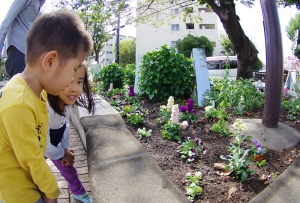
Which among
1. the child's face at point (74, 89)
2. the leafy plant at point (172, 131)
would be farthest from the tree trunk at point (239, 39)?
the child's face at point (74, 89)

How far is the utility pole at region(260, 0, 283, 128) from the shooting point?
2742mm

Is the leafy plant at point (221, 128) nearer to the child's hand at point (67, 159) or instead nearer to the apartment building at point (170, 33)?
the child's hand at point (67, 159)

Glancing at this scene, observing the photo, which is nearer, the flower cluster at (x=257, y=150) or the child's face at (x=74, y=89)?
the child's face at (x=74, y=89)

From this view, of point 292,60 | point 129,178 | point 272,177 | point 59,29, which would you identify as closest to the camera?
point 59,29

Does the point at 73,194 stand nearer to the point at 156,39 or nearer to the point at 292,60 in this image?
the point at 292,60

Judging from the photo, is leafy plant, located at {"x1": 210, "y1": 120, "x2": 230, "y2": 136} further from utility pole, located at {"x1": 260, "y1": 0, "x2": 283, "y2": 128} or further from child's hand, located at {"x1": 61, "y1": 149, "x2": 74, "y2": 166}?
child's hand, located at {"x1": 61, "y1": 149, "x2": 74, "y2": 166}

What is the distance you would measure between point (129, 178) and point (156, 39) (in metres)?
34.8

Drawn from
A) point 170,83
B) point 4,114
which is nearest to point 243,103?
point 170,83

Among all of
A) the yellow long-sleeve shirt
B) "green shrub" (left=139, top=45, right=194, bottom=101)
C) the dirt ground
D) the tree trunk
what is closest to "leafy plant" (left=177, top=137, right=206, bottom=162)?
the dirt ground

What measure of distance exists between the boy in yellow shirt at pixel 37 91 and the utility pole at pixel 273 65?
2.29 m

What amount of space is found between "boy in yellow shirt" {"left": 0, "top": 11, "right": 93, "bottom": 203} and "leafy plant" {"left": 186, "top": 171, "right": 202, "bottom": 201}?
88 cm

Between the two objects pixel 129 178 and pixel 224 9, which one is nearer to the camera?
pixel 129 178

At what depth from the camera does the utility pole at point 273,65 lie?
2742 millimetres

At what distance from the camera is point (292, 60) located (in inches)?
229
